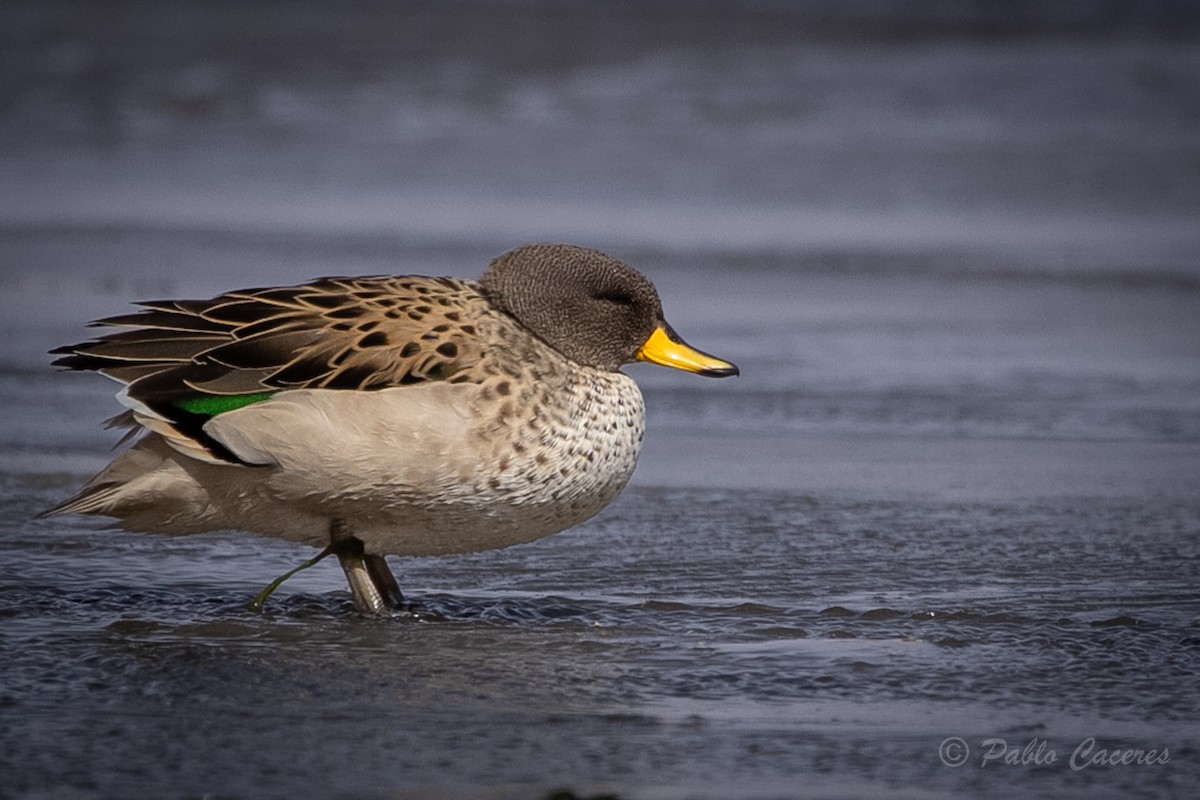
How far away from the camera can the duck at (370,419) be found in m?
5.06

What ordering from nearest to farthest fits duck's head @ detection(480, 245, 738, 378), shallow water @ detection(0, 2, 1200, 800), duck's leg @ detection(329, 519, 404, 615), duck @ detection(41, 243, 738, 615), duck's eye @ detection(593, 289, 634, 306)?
shallow water @ detection(0, 2, 1200, 800) < duck @ detection(41, 243, 738, 615) < duck's leg @ detection(329, 519, 404, 615) < duck's head @ detection(480, 245, 738, 378) < duck's eye @ detection(593, 289, 634, 306)

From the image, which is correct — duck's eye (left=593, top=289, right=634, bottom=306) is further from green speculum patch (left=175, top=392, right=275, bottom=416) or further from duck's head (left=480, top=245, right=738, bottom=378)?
green speculum patch (left=175, top=392, right=275, bottom=416)

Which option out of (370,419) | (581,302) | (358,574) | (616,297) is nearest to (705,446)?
(616,297)

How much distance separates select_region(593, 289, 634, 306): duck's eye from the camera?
555cm

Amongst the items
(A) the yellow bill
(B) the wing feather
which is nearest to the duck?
(B) the wing feather

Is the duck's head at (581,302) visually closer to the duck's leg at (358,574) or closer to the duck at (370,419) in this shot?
the duck at (370,419)

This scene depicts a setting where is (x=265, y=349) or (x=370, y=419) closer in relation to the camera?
(x=370, y=419)

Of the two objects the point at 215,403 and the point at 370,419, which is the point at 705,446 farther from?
the point at 215,403

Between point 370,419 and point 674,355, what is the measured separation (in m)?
1.05

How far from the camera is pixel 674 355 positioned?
5.68 meters

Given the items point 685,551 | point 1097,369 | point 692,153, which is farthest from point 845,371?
point 692,153

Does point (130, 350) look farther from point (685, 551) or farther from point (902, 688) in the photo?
point (902, 688)

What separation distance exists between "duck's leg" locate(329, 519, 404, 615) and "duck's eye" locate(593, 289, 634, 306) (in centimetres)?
98

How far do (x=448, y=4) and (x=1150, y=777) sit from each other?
1929 cm
